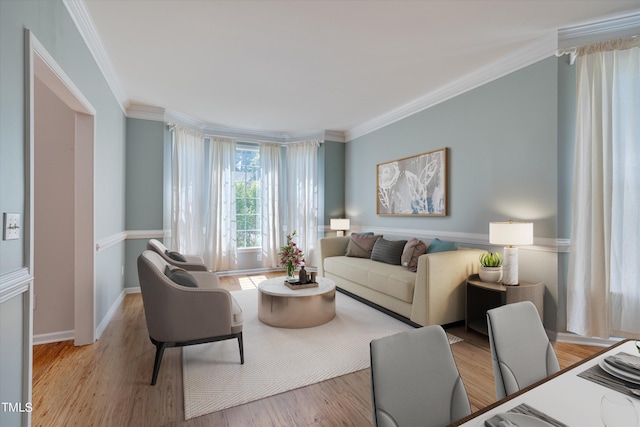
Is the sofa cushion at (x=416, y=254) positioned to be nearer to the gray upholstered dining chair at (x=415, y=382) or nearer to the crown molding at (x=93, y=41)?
the gray upholstered dining chair at (x=415, y=382)

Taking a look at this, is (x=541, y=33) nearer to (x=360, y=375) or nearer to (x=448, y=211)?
(x=448, y=211)

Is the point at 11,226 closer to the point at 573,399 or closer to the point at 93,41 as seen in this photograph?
the point at 93,41

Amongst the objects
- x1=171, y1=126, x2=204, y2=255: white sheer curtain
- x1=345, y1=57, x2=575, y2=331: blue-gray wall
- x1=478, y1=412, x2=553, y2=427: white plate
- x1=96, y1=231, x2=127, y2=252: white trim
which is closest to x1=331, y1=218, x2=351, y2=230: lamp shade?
x1=345, y1=57, x2=575, y2=331: blue-gray wall

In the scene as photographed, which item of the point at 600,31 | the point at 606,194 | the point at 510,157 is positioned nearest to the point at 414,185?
the point at 510,157

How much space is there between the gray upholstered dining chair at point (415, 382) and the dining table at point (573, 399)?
0.20 metres

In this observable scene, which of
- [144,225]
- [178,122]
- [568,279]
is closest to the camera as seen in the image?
[568,279]

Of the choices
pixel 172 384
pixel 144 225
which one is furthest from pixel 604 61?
pixel 144 225

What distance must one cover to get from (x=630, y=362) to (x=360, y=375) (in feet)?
5.27

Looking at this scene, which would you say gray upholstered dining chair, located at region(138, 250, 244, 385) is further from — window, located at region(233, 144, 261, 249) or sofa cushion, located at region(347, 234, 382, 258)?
window, located at region(233, 144, 261, 249)

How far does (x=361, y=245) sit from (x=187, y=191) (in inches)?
120

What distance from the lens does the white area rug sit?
2.05 m

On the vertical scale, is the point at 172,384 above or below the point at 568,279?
below

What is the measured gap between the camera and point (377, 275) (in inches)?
143

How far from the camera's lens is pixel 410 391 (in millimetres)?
989
